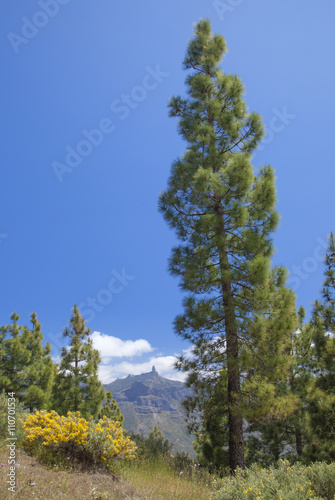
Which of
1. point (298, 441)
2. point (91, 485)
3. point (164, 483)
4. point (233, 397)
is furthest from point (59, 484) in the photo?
point (298, 441)

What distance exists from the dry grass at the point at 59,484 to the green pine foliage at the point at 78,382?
1230 centimetres

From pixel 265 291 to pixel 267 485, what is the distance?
16.2 ft

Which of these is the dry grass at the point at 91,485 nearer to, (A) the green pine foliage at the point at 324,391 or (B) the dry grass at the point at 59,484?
(B) the dry grass at the point at 59,484

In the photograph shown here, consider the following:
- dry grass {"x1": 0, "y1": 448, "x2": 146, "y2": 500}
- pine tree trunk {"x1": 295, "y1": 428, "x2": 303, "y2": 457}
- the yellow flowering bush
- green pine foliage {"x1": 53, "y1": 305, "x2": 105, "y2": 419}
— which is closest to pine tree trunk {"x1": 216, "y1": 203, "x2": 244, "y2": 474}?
the yellow flowering bush

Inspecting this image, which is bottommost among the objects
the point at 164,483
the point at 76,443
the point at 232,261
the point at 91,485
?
the point at 164,483

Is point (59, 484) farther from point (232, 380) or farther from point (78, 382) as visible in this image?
point (78, 382)

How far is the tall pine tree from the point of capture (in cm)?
820

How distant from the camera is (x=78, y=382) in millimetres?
17047

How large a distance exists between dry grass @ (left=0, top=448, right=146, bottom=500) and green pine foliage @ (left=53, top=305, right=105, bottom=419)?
12297 mm

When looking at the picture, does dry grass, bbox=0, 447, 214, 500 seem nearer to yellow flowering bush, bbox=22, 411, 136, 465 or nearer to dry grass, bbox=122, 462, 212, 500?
dry grass, bbox=122, 462, 212, 500

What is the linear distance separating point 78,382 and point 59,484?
13.8 metres

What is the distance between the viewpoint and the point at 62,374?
1731 cm

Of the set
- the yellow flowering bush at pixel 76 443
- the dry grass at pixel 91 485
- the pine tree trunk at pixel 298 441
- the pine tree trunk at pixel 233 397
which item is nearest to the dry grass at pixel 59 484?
the dry grass at pixel 91 485

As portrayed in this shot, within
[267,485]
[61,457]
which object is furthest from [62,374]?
[267,485]
